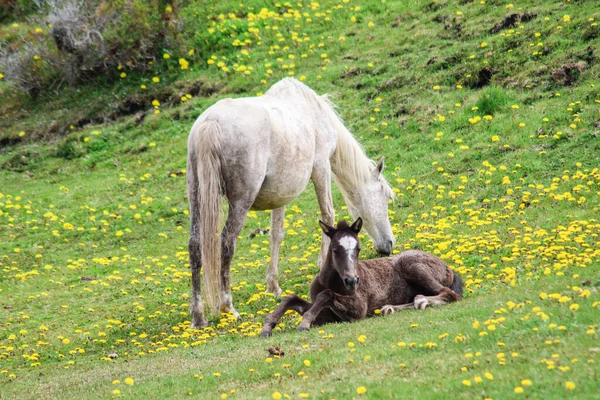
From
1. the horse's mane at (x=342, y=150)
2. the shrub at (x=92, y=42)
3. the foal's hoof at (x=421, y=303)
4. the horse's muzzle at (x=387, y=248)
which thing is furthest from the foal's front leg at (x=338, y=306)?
the shrub at (x=92, y=42)

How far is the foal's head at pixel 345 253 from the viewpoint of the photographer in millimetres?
8984

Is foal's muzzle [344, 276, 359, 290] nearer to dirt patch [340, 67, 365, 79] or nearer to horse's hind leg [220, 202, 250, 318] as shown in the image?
horse's hind leg [220, 202, 250, 318]

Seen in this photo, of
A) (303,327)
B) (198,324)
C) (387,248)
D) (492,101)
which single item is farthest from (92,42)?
(303,327)

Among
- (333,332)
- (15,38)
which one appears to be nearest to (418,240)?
(333,332)

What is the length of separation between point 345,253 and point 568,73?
10756 millimetres

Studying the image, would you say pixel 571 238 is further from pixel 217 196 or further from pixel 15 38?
pixel 15 38

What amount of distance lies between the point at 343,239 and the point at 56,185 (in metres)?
13.3

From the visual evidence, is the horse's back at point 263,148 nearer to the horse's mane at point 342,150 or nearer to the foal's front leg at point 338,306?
the horse's mane at point 342,150

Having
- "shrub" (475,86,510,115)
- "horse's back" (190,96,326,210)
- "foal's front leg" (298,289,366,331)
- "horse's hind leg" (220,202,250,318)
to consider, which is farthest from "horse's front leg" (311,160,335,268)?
"shrub" (475,86,510,115)

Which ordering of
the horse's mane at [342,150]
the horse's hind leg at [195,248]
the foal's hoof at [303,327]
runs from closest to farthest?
1. the foal's hoof at [303,327]
2. the horse's hind leg at [195,248]
3. the horse's mane at [342,150]

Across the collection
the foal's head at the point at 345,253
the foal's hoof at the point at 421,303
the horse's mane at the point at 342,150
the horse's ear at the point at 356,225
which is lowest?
the foal's hoof at the point at 421,303

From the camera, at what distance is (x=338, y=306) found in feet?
30.9

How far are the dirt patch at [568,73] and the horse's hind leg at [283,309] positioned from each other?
408 inches

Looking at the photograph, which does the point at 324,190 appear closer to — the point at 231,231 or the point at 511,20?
the point at 231,231
